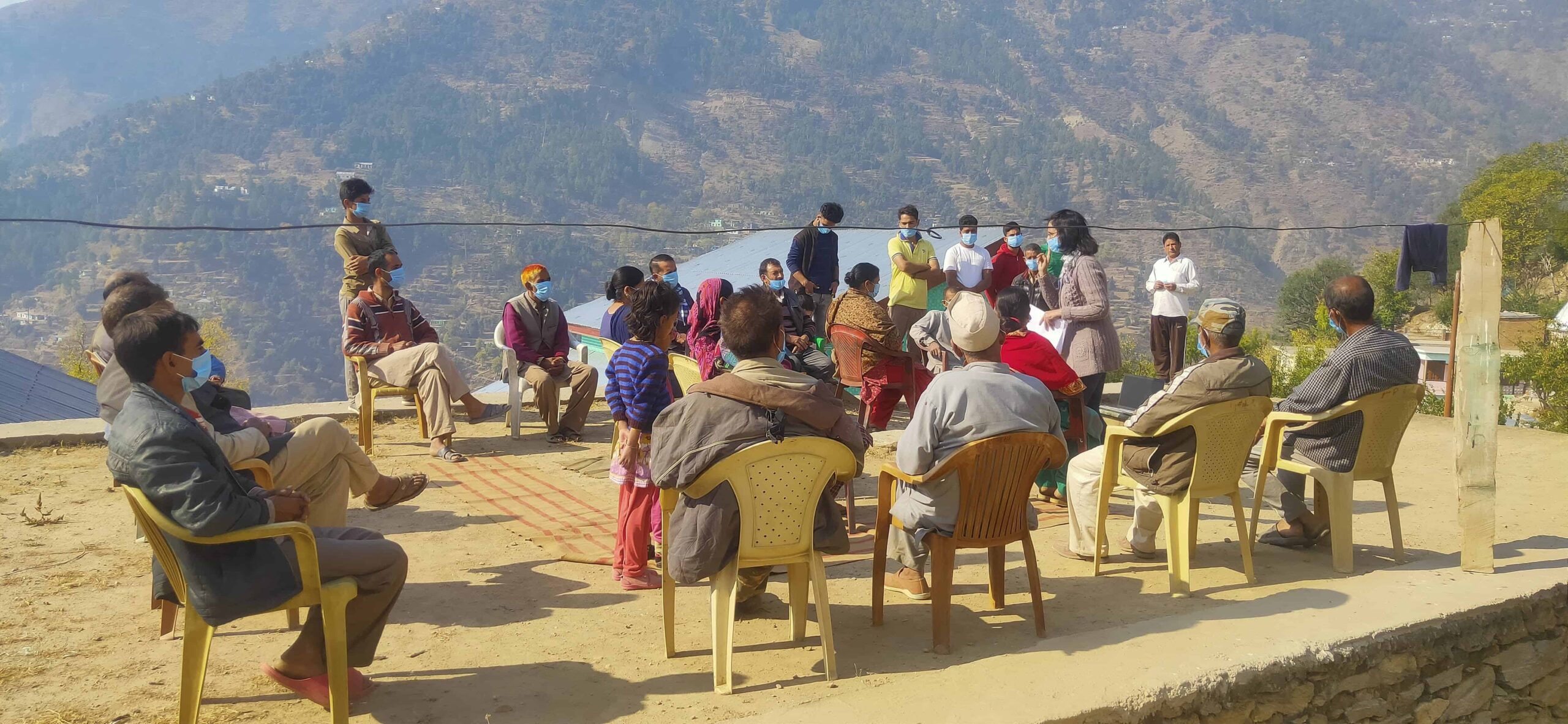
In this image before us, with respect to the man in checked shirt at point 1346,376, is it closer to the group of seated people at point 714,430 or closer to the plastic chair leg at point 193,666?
the group of seated people at point 714,430

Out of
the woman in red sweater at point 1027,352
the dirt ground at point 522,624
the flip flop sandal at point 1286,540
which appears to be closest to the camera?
the dirt ground at point 522,624

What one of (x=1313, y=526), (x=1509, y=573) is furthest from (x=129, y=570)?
(x=1509, y=573)

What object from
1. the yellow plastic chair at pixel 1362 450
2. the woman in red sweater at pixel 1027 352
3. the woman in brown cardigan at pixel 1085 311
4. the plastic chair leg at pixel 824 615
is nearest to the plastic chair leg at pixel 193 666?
the plastic chair leg at pixel 824 615

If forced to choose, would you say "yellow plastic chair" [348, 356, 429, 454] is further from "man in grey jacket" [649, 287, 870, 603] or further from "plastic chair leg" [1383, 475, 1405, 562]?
"plastic chair leg" [1383, 475, 1405, 562]

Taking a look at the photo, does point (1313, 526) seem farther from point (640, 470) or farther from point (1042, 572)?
point (640, 470)

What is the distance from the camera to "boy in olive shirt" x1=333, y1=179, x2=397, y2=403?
26.6ft

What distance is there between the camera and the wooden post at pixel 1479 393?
4863 mm

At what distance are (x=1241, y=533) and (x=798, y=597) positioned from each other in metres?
1.99

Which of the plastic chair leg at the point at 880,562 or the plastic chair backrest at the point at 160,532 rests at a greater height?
the plastic chair backrest at the point at 160,532

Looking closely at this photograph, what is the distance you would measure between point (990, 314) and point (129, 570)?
3911 millimetres

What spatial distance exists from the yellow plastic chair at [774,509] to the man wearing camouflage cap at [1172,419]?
1663 mm

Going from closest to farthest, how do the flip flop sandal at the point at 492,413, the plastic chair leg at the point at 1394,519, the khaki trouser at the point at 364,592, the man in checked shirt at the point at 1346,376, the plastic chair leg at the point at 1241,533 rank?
the khaki trouser at the point at 364,592 → the plastic chair leg at the point at 1241,533 → the man in checked shirt at the point at 1346,376 → the plastic chair leg at the point at 1394,519 → the flip flop sandal at the point at 492,413

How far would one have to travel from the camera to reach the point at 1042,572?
16.9ft

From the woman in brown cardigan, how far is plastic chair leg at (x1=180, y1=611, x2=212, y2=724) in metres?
4.97
